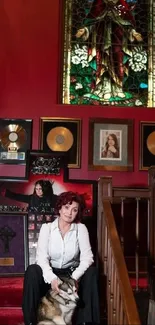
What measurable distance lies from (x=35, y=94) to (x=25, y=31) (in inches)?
29.1

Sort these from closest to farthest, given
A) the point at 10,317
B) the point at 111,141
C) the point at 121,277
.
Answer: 1. the point at 121,277
2. the point at 10,317
3. the point at 111,141

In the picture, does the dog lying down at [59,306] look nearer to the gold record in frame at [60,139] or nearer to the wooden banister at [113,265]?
the wooden banister at [113,265]

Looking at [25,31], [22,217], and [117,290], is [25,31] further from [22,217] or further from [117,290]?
[117,290]

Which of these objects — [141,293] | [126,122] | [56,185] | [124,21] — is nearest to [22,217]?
[56,185]

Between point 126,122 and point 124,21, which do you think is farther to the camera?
point 124,21

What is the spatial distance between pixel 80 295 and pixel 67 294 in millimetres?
205

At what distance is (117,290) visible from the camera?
261cm

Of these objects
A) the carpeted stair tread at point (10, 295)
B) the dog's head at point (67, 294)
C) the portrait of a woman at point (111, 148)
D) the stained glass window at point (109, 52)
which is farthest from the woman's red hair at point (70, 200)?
the stained glass window at point (109, 52)

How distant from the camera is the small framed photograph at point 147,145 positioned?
5.05 meters

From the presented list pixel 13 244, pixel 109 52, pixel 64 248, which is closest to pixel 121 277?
pixel 64 248

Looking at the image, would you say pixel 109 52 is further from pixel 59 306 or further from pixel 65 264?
pixel 59 306


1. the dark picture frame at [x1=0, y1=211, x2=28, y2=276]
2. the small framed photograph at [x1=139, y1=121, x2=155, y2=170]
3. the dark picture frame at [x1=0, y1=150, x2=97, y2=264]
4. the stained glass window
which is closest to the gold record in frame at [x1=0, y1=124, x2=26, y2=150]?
the dark picture frame at [x1=0, y1=150, x2=97, y2=264]

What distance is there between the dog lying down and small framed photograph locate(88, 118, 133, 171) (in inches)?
94.6

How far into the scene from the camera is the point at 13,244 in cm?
410
